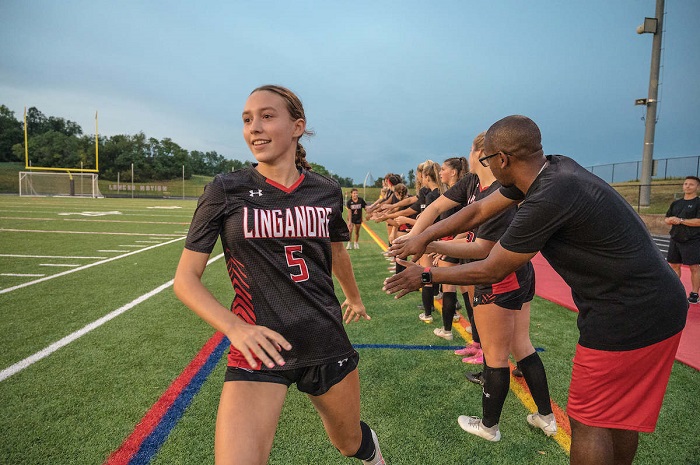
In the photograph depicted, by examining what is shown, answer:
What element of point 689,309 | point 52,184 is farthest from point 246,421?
point 52,184

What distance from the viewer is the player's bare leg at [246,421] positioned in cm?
167

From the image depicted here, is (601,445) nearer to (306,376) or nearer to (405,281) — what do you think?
(405,281)

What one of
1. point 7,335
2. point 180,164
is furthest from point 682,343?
point 180,164

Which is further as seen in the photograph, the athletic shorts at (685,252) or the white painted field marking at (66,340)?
the athletic shorts at (685,252)

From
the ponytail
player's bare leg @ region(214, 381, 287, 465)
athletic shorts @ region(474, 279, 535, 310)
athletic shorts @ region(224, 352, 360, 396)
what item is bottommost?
player's bare leg @ region(214, 381, 287, 465)

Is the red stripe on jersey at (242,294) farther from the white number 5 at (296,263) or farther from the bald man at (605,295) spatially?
the bald man at (605,295)

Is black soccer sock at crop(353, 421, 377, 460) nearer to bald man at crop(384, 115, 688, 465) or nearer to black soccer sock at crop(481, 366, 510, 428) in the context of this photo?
bald man at crop(384, 115, 688, 465)

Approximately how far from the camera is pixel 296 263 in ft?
6.79

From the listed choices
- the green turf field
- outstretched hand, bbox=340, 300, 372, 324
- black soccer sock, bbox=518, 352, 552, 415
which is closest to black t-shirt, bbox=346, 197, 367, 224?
the green turf field

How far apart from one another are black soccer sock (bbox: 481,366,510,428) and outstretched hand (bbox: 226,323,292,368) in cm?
218

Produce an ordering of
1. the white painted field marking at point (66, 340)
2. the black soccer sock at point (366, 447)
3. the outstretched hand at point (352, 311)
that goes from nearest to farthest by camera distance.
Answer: the black soccer sock at point (366, 447), the outstretched hand at point (352, 311), the white painted field marking at point (66, 340)

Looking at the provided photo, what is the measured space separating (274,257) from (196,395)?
2.44 m

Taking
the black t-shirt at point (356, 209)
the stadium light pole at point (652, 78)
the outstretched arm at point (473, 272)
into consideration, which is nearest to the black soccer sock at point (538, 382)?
the outstretched arm at point (473, 272)

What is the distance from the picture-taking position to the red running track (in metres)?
4.79
